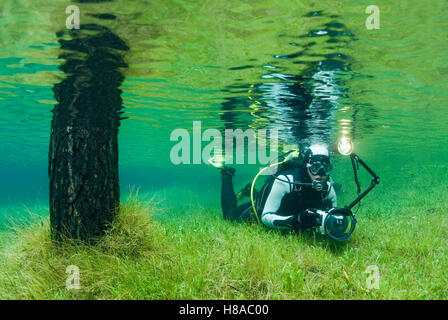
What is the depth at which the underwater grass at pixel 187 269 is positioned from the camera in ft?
11.9

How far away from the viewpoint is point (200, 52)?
673cm

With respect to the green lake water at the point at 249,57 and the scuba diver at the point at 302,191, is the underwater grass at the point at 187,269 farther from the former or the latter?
the scuba diver at the point at 302,191

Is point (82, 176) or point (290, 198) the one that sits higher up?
point (82, 176)

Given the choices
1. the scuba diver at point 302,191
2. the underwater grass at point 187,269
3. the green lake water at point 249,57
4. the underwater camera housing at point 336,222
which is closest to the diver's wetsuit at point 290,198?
the scuba diver at point 302,191

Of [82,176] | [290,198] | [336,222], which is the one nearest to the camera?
[82,176]

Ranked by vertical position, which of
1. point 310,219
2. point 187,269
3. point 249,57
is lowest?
point 187,269

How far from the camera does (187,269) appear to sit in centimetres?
396

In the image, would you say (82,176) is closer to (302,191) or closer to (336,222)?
(336,222)

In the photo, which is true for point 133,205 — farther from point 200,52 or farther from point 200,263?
point 200,52

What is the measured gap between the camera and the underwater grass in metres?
3.63

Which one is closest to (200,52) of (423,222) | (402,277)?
(402,277)

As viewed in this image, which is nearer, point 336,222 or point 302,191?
point 336,222

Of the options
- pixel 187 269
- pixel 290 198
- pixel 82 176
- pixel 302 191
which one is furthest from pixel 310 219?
pixel 82 176

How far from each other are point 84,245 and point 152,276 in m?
1.50
